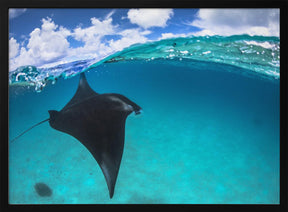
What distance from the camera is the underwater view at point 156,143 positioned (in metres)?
2.42

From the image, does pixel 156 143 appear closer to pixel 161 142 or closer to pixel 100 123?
pixel 161 142

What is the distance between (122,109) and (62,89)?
4.69 feet

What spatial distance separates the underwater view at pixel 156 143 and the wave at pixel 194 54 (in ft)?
0.05

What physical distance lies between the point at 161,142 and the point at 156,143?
0.14m

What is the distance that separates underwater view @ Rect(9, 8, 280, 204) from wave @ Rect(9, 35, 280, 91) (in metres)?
0.02

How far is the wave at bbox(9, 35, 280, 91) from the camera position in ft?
8.18

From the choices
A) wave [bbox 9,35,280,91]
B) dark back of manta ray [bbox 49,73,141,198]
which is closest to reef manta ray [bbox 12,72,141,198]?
dark back of manta ray [bbox 49,73,141,198]

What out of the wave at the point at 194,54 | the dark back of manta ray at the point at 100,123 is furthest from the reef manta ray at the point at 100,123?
the wave at the point at 194,54

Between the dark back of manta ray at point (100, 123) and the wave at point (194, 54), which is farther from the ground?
the wave at point (194, 54)

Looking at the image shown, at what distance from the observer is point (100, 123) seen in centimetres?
246

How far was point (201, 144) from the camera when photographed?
4105mm

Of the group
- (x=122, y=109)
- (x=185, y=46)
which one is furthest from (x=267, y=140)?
(x=122, y=109)

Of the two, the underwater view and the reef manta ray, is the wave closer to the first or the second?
the underwater view

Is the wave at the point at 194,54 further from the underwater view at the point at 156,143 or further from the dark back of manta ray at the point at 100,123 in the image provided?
the dark back of manta ray at the point at 100,123
